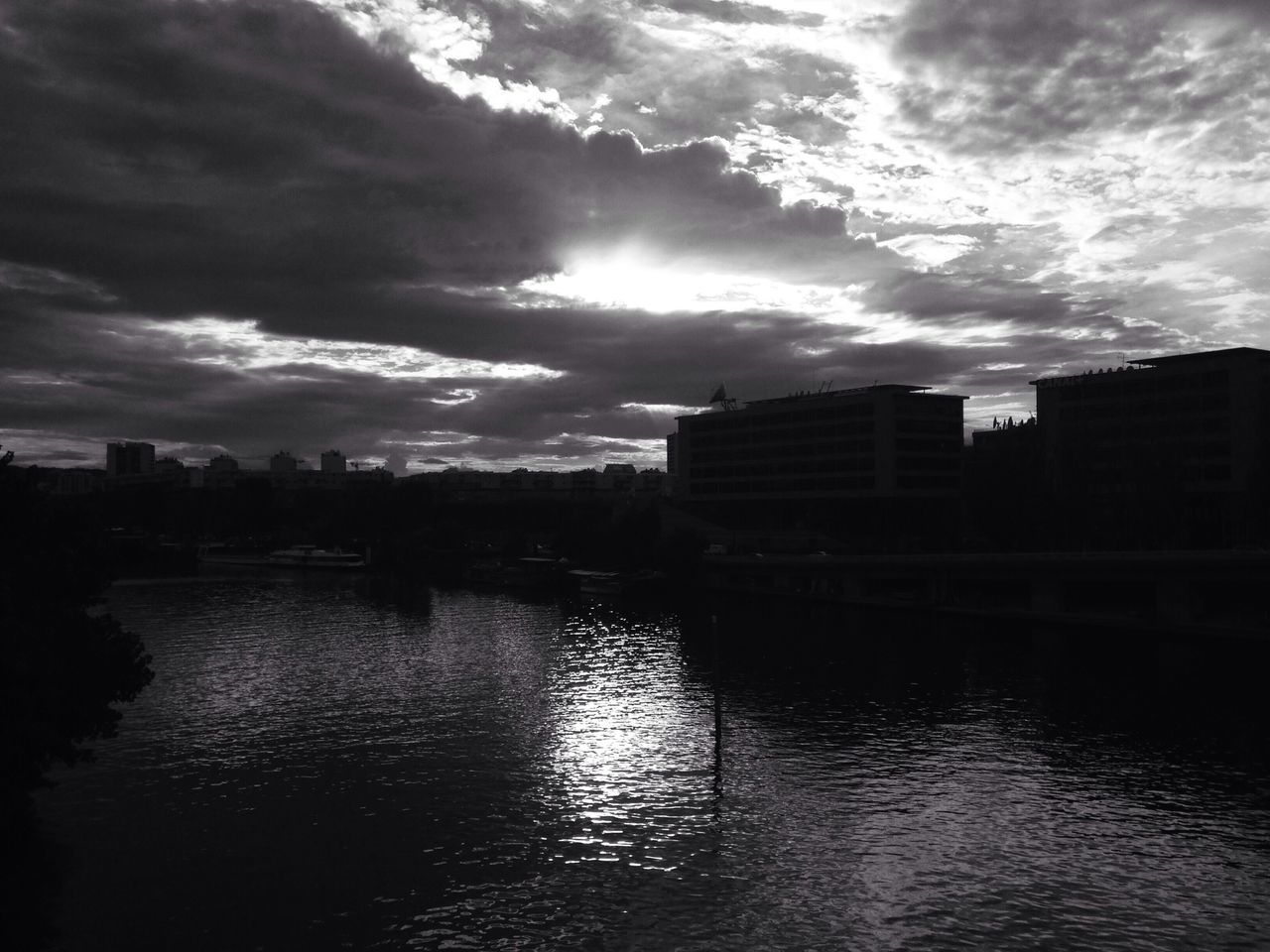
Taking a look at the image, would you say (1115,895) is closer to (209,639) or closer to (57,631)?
(57,631)

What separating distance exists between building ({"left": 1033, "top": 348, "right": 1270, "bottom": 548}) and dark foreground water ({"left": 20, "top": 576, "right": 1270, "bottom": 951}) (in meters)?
54.7

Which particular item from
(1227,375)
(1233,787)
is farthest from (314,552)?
(1233,787)

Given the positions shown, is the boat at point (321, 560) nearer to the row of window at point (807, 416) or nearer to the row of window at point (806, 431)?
the row of window at point (806, 431)

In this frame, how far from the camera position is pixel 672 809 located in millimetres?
37812

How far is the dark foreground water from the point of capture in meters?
27.9

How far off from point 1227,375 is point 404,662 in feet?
417

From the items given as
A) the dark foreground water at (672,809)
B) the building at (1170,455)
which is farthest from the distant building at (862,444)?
the dark foreground water at (672,809)

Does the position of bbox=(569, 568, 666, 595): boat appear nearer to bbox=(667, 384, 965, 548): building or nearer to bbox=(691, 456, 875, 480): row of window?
bbox=(667, 384, 965, 548): building

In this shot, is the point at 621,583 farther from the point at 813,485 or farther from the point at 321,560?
the point at 321,560

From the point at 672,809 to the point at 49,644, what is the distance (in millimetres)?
22950

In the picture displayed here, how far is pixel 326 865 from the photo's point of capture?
1249 inches

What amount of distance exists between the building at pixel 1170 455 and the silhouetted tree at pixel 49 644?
120 m

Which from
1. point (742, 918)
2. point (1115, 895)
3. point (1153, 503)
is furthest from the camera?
point (1153, 503)

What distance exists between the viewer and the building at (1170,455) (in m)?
124
